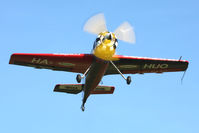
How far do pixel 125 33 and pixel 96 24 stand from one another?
74.3 inches

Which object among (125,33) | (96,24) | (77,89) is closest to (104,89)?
(77,89)

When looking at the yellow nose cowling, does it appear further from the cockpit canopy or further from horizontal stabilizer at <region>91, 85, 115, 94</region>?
horizontal stabilizer at <region>91, 85, 115, 94</region>

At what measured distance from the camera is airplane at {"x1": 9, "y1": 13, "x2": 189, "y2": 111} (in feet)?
94.7

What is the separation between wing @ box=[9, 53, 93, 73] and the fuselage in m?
0.73

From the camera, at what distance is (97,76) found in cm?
3064

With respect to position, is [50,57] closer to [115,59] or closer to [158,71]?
[115,59]

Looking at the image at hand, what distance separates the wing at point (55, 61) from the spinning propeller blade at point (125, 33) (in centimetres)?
237

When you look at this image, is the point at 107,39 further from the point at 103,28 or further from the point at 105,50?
the point at 103,28

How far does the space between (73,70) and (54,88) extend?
231 centimetres

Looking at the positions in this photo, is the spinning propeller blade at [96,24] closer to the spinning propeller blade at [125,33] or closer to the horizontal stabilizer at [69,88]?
the spinning propeller blade at [125,33]

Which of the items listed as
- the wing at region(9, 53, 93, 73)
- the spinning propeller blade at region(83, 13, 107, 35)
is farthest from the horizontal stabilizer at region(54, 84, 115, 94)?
the spinning propeller blade at region(83, 13, 107, 35)

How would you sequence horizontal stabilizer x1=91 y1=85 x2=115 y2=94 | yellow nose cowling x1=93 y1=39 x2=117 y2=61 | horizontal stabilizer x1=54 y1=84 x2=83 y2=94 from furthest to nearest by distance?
horizontal stabilizer x1=91 y1=85 x2=115 y2=94 → horizontal stabilizer x1=54 y1=84 x2=83 y2=94 → yellow nose cowling x1=93 y1=39 x2=117 y2=61

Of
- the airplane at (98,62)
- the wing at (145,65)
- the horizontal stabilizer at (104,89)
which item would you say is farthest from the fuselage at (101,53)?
the horizontal stabilizer at (104,89)

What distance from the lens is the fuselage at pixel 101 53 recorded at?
93.9 feet
